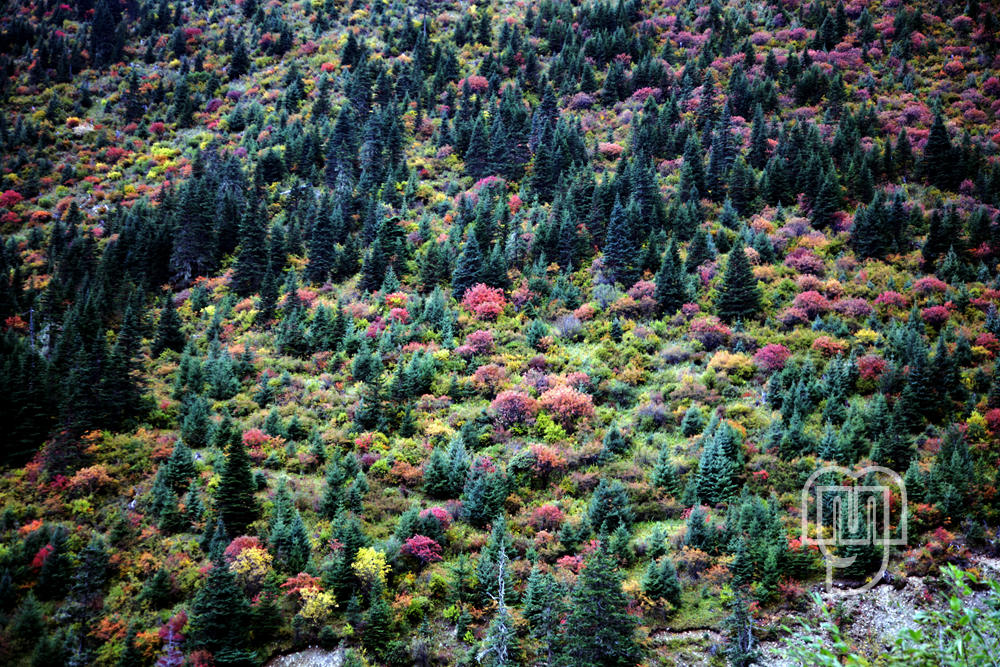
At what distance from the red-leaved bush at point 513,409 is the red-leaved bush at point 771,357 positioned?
15368mm

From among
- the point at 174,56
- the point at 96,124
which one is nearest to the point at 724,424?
the point at 96,124

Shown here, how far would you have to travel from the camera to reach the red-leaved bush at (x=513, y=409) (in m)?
42.5

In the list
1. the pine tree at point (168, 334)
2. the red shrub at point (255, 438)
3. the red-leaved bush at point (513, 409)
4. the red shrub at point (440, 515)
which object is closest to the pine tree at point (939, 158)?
the red-leaved bush at point (513, 409)

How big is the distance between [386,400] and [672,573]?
74.6 feet

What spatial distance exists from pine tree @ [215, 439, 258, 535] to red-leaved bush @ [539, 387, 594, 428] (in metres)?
18.5

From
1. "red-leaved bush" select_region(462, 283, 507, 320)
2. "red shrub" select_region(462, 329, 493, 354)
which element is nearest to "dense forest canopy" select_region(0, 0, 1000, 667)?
"red shrub" select_region(462, 329, 493, 354)

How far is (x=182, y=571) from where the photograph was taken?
33.0 metres

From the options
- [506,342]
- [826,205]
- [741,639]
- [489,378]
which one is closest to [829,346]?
[826,205]

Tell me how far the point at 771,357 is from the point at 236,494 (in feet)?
113

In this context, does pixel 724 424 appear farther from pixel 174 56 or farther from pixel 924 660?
pixel 174 56

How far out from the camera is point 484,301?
5531 centimetres

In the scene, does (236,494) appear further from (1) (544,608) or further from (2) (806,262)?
(2) (806,262)

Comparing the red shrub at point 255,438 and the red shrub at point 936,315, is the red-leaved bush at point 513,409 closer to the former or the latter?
the red shrub at point 255,438

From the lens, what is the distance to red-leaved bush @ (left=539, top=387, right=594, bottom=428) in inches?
1652
